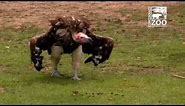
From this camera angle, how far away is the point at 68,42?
1152 centimetres

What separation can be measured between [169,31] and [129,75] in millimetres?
5948

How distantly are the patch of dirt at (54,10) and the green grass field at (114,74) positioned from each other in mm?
1747

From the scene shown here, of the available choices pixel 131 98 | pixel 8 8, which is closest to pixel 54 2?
pixel 8 8

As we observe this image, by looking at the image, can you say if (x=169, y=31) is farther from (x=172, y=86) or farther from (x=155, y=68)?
(x=172, y=86)

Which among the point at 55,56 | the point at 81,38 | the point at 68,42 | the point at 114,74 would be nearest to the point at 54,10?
the point at 114,74

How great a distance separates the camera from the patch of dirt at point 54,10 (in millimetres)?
19938

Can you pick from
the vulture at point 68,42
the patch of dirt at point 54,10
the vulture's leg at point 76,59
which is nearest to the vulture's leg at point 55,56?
the vulture at point 68,42

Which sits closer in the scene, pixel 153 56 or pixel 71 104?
pixel 71 104

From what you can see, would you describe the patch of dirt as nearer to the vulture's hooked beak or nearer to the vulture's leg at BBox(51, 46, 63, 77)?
the vulture's leg at BBox(51, 46, 63, 77)

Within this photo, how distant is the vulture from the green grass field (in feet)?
1.48

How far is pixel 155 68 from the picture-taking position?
13.2 meters

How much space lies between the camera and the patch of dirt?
65.4 ft

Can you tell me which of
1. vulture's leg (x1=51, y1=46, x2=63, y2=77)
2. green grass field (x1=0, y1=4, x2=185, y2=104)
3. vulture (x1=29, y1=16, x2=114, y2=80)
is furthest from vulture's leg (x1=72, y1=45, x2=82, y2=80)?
vulture's leg (x1=51, y1=46, x2=63, y2=77)

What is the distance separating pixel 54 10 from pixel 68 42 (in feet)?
33.3
